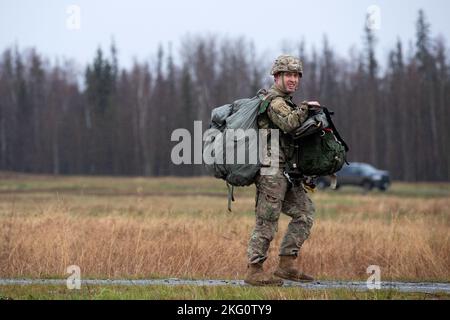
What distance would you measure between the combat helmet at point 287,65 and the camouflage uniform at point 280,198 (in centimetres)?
20

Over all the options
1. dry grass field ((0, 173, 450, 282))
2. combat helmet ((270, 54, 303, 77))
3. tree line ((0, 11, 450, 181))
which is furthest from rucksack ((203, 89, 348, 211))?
tree line ((0, 11, 450, 181))

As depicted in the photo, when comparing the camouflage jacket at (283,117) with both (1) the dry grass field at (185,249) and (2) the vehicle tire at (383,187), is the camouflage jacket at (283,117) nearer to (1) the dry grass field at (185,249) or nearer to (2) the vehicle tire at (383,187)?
(1) the dry grass field at (185,249)

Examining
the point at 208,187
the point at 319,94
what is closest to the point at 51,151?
the point at 319,94

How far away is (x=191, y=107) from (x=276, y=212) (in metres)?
58.5

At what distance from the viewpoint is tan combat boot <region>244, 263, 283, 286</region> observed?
Answer: 737 cm

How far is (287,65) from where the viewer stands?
740 cm

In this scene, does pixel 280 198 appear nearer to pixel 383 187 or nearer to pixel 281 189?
pixel 281 189

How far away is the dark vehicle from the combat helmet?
3286 centimetres

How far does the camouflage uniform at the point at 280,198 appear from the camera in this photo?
7227mm

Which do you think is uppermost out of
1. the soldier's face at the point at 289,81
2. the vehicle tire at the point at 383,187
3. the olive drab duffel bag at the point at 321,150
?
the soldier's face at the point at 289,81

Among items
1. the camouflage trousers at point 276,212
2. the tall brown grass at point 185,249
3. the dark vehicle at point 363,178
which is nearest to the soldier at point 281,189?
the camouflage trousers at point 276,212

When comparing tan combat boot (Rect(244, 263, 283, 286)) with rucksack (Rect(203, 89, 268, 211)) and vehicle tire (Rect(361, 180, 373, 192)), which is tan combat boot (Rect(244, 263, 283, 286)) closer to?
rucksack (Rect(203, 89, 268, 211))
